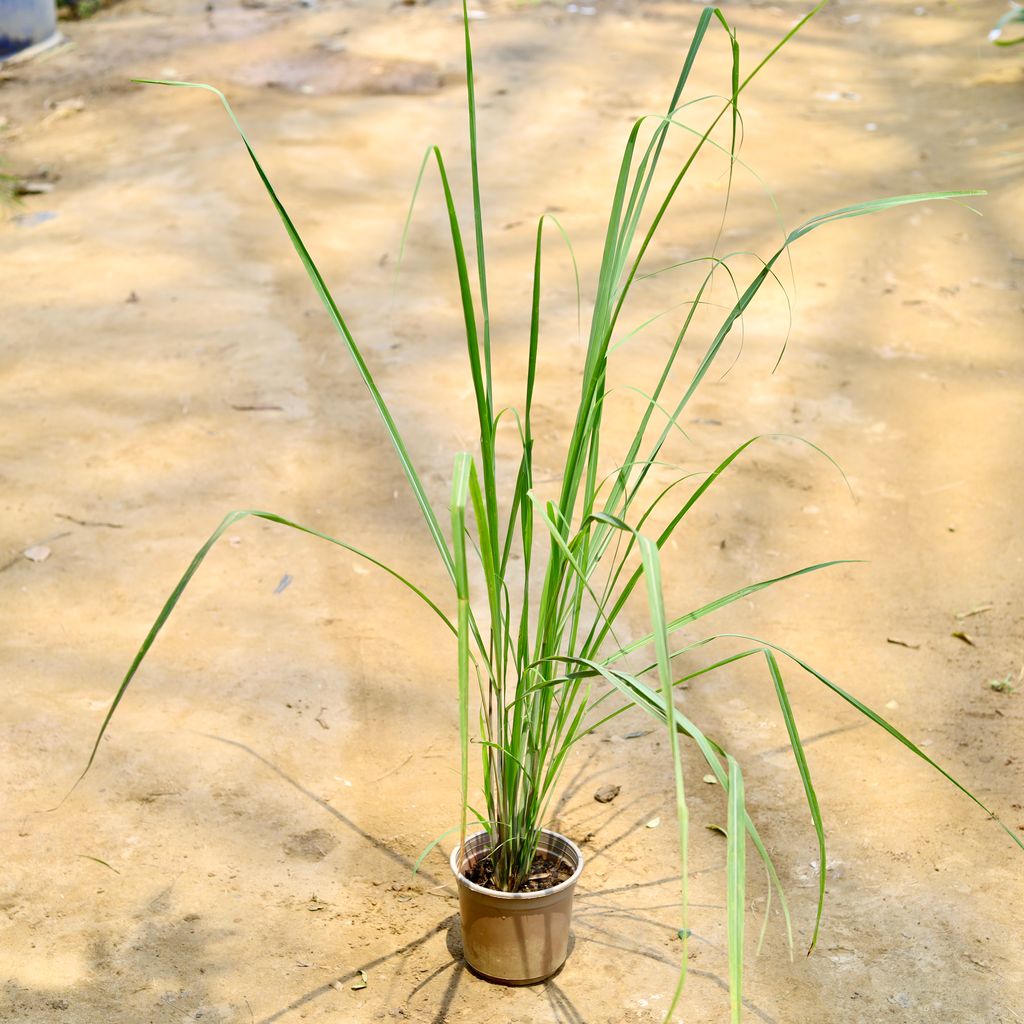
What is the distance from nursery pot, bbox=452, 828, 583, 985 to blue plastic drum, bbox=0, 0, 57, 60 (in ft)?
19.7

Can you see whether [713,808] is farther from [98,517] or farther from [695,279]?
[695,279]

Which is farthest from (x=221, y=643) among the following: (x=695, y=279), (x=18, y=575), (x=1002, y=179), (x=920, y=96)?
(x=920, y=96)

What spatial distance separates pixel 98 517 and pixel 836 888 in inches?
68.5

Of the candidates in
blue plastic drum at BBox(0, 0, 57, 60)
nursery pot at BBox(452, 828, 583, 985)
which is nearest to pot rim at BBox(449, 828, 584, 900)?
nursery pot at BBox(452, 828, 583, 985)

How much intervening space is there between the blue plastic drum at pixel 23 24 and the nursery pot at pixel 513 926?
599cm

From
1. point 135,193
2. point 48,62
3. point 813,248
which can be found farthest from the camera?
point 48,62

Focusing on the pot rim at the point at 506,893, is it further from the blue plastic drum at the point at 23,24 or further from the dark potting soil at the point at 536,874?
A: the blue plastic drum at the point at 23,24

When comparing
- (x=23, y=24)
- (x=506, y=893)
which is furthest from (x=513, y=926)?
(x=23, y=24)

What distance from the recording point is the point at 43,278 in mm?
3893

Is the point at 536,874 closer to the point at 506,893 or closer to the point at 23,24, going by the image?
the point at 506,893

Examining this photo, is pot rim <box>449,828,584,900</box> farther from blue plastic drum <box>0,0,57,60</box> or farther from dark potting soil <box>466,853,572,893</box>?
blue plastic drum <box>0,0,57,60</box>

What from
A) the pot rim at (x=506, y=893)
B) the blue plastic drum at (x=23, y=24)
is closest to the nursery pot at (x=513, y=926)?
the pot rim at (x=506, y=893)

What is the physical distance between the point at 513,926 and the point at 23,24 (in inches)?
244

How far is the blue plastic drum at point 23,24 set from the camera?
621 cm
